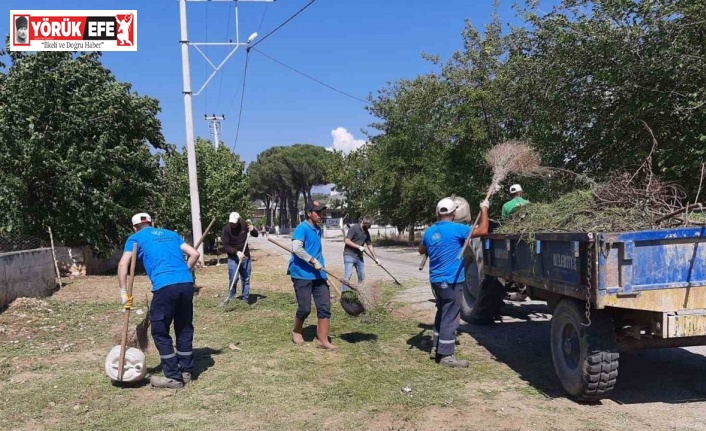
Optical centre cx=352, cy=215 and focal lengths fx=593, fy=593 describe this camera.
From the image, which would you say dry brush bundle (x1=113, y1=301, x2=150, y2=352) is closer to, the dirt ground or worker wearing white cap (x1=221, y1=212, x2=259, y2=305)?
the dirt ground

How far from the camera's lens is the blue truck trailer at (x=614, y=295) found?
4.49 m

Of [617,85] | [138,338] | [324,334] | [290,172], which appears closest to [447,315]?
[324,334]

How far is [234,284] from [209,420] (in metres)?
6.22

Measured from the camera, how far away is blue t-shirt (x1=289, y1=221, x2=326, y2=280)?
714cm

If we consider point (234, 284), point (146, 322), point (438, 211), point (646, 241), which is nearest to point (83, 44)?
point (234, 284)

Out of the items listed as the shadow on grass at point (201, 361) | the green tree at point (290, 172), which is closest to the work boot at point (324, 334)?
the shadow on grass at point (201, 361)

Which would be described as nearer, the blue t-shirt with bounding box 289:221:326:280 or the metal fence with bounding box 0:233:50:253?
the blue t-shirt with bounding box 289:221:326:280

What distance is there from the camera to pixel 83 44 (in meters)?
15.4

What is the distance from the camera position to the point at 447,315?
634 cm

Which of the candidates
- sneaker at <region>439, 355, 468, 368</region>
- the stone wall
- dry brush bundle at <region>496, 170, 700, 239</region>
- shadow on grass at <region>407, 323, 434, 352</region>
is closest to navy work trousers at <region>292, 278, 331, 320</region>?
shadow on grass at <region>407, 323, 434, 352</region>

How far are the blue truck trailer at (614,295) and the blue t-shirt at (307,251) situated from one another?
2715 mm

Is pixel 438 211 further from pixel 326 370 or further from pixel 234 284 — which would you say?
pixel 234 284

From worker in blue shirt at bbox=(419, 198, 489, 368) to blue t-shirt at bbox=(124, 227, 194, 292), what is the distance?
2599 mm

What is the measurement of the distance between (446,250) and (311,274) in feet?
5.64
